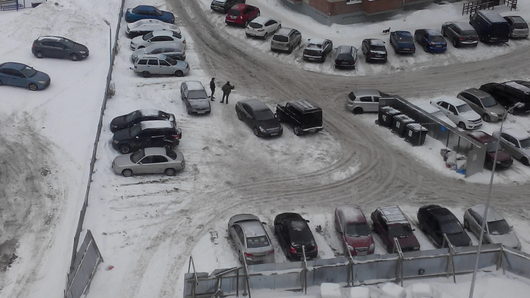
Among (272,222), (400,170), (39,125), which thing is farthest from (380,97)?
(39,125)

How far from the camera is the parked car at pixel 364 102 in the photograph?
132ft

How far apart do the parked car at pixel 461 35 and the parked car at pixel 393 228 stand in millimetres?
22386

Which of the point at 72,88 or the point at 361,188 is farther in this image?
the point at 72,88

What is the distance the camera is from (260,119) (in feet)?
122

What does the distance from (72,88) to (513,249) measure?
2579cm

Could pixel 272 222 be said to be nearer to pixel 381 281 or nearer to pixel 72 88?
pixel 381 281

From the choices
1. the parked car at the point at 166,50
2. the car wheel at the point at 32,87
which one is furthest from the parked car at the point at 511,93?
the car wheel at the point at 32,87

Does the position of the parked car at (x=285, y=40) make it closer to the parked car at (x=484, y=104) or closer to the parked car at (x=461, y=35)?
the parked car at (x=461, y=35)

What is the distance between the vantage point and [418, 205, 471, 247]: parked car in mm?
28531

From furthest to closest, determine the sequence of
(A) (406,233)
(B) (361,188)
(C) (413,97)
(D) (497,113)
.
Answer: (C) (413,97)
(D) (497,113)
(B) (361,188)
(A) (406,233)

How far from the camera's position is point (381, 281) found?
85.5 ft

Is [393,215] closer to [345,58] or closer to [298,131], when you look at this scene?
[298,131]

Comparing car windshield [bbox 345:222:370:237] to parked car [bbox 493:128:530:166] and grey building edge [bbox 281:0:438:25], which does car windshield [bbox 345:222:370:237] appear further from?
grey building edge [bbox 281:0:438:25]

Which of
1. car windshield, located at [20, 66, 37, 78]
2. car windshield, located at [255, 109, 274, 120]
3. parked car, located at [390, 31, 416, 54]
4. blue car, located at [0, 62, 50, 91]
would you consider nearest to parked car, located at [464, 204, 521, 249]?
car windshield, located at [255, 109, 274, 120]
